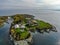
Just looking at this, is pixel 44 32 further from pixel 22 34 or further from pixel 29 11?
pixel 29 11

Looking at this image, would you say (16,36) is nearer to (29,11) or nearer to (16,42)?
(16,42)

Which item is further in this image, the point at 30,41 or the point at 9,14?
the point at 9,14

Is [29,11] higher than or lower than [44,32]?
higher

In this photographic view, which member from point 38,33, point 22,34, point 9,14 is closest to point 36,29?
point 38,33

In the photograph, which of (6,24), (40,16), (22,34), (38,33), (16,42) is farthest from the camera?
(40,16)

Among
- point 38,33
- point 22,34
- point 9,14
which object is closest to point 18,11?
point 9,14

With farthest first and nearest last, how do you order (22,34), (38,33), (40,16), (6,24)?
(40,16) < (6,24) < (38,33) < (22,34)
